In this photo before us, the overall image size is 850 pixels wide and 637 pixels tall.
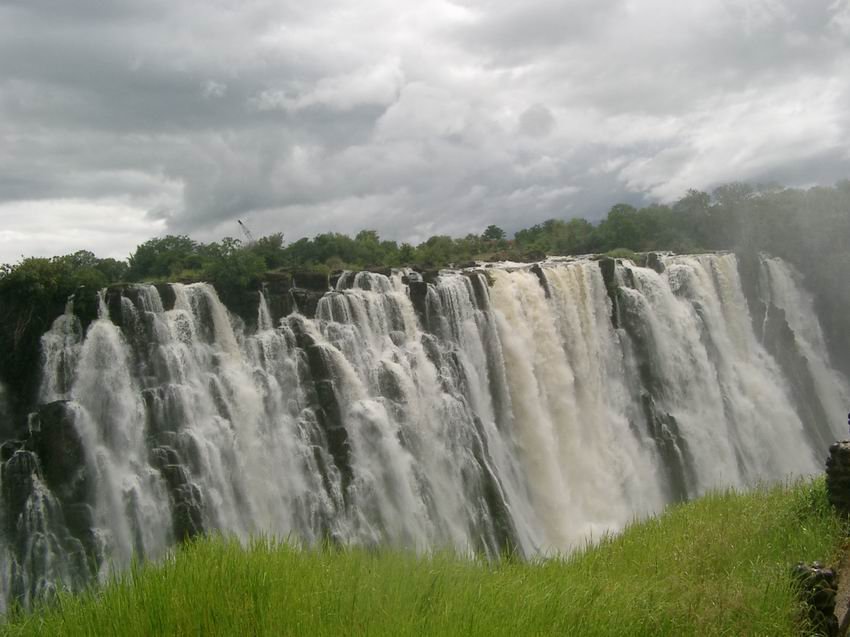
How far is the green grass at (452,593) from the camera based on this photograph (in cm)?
556

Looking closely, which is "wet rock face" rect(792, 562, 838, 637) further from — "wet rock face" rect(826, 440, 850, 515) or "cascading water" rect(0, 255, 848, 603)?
"cascading water" rect(0, 255, 848, 603)

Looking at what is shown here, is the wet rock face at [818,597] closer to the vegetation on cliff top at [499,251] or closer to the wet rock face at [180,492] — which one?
the wet rock face at [180,492]

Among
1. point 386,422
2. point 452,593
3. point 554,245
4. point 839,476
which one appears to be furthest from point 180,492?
point 554,245

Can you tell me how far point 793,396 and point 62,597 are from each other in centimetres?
2515

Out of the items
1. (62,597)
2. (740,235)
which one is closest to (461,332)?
(62,597)

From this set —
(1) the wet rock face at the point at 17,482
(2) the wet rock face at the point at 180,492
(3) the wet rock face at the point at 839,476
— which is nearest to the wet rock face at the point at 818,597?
(3) the wet rock face at the point at 839,476

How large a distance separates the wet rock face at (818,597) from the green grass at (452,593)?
129mm

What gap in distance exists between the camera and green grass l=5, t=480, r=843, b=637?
5562 millimetres

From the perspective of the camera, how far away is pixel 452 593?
6285 mm

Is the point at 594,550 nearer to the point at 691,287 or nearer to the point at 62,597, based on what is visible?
the point at 62,597

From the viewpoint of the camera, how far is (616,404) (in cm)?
2250

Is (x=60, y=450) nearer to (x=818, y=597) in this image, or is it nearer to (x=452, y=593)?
(x=452, y=593)

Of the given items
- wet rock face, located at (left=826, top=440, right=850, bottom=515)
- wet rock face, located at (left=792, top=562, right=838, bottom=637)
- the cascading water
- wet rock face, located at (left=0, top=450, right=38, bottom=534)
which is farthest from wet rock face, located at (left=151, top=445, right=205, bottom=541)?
wet rock face, located at (left=792, top=562, right=838, bottom=637)

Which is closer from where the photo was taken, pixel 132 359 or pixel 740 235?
pixel 132 359
